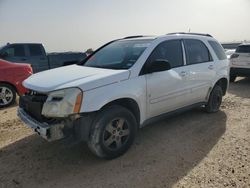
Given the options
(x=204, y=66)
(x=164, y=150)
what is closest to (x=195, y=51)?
(x=204, y=66)

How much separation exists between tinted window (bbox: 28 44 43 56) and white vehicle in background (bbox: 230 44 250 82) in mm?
7954

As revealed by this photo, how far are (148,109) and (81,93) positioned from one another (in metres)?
1.31

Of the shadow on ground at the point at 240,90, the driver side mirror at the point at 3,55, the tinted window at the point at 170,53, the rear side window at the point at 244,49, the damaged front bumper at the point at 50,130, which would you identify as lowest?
the shadow on ground at the point at 240,90

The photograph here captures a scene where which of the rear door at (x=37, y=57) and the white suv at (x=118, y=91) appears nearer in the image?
the white suv at (x=118, y=91)

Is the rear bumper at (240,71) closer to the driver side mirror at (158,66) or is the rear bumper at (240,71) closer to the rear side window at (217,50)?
the rear side window at (217,50)

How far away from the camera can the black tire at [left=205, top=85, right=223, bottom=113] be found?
579 cm

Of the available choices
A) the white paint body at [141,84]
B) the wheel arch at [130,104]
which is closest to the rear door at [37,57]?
the white paint body at [141,84]

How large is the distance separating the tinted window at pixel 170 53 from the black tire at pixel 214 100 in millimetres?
1506

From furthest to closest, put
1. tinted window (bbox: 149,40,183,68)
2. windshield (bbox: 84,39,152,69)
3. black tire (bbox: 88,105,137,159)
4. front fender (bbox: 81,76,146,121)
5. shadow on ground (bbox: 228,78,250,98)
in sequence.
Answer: shadow on ground (bbox: 228,78,250,98)
tinted window (bbox: 149,40,183,68)
windshield (bbox: 84,39,152,69)
black tire (bbox: 88,105,137,159)
front fender (bbox: 81,76,146,121)

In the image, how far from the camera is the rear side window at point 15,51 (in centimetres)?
1016

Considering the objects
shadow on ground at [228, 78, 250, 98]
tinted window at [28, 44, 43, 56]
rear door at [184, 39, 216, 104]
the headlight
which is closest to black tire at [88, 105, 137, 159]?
the headlight

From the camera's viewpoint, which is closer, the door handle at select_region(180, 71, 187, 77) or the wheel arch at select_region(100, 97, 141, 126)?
the wheel arch at select_region(100, 97, 141, 126)

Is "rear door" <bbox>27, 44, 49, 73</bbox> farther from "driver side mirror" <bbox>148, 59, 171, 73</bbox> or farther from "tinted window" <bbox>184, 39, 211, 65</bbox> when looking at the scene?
"driver side mirror" <bbox>148, 59, 171, 73</bbox>

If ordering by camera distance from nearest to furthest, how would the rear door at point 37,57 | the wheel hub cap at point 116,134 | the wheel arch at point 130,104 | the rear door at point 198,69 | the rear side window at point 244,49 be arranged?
1. the wheel hub cap at point 116,134
2. the wheel arch at point 130,104
3. the rear door at point 198,69
4. the rear side window at point 244,49
5. the rear door at point 37,57
